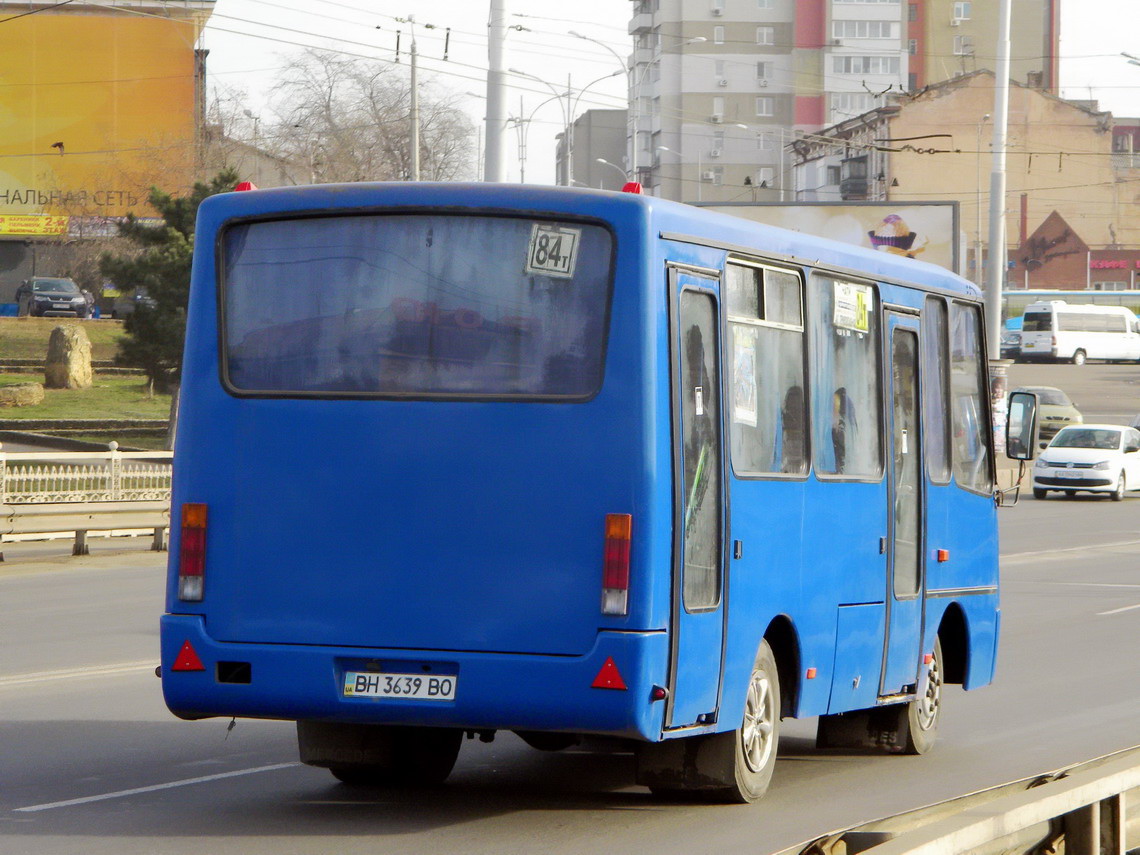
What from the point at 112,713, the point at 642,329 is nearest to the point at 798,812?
the point at 642,329

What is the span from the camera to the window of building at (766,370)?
7.61m

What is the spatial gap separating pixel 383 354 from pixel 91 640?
7.55 m

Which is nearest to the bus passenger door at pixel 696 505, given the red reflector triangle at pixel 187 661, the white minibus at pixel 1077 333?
the red reflector triangle at pixel 187 661

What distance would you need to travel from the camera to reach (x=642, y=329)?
22.6 ft

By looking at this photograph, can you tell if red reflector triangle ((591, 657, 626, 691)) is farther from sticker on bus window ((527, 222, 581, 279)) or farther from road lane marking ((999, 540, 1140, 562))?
road lane marking ((999, 540, 1140, 562))

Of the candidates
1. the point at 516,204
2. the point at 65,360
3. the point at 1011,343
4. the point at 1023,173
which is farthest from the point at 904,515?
the point at 1023,173

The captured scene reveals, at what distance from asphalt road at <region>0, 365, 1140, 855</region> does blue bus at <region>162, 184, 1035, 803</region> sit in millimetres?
345

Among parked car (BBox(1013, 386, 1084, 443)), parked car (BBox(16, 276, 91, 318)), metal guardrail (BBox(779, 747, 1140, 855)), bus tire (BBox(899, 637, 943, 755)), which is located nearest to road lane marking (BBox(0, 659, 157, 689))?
bus tire (BBox(899, 637, 943, 755))

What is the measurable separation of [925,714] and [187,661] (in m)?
4.31

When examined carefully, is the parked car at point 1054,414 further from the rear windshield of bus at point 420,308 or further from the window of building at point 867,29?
the window of building at point 867,29

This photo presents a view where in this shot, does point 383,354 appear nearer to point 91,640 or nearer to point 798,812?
point 798,812

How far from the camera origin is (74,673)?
11.9 meters

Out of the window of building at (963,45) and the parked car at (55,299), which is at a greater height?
the window of building at (963,45)

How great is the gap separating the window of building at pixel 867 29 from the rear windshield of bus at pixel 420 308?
121 meters
